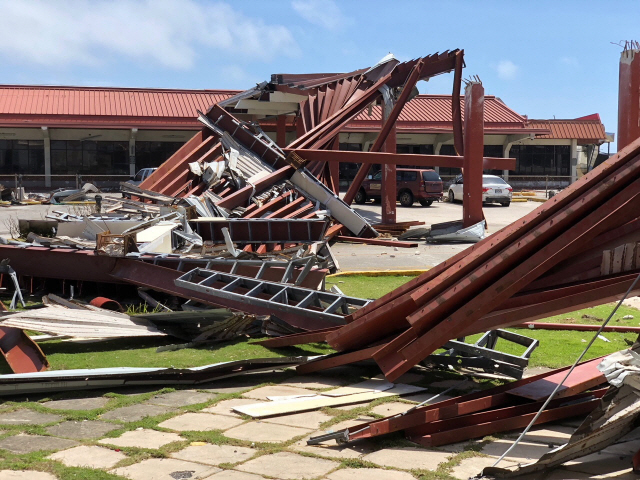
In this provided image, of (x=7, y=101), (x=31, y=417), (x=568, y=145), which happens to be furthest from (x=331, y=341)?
(x=568, y=145)

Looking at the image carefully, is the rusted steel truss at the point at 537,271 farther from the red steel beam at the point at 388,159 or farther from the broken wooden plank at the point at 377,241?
the red steel beam at the point at 388,159

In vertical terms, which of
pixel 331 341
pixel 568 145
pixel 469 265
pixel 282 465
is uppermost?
pixel 568 145

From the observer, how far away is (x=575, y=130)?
4828 cm

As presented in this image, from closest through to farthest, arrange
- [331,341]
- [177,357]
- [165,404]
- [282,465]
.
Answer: [282,465]
[165,404]
[331,341]
[177,357]

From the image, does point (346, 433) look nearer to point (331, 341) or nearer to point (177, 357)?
point (331, 341)

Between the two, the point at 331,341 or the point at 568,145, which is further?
the point at 568,145

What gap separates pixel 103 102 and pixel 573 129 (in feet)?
93.2

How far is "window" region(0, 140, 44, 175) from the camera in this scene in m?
42.1

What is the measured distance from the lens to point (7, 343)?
758 cm

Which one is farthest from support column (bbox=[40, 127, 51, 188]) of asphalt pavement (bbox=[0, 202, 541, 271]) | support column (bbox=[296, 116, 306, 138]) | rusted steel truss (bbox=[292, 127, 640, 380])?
rusted steel truss (bbox=[292, 127, 640, 380])

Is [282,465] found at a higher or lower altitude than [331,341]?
lower

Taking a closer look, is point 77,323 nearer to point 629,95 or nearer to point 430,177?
point 629,95

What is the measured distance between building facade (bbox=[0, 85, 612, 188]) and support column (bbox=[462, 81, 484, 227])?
19.9 metres

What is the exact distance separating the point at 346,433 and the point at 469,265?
151 centimetres
